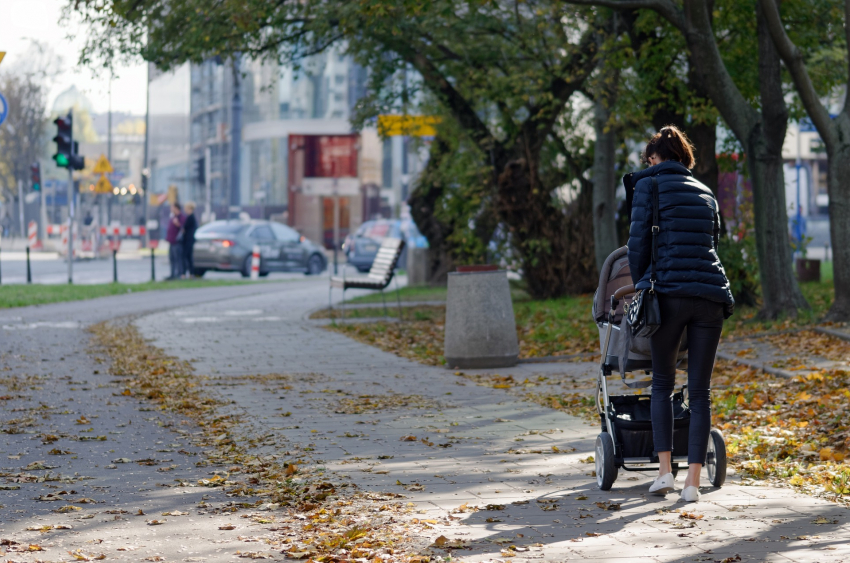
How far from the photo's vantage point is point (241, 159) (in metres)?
61.1

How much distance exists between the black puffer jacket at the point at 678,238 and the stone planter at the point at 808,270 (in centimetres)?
1783

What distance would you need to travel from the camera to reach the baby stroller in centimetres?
586

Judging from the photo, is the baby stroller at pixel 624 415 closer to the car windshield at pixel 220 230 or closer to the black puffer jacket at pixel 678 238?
the black puffer jacket at pixel 678 238

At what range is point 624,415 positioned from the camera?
243 inches

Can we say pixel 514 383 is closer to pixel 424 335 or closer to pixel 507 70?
pixel 424 335

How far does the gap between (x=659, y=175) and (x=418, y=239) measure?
29580 millimetres

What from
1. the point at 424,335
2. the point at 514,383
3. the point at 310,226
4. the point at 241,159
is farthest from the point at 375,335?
the point at 241,159

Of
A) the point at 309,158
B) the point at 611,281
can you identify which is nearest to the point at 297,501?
the point at 611,281

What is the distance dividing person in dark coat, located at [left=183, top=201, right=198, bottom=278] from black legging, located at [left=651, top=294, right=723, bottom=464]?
2202cm

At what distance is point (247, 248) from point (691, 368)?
26.7 m

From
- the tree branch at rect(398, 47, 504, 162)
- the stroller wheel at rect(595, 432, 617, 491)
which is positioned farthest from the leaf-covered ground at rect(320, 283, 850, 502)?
the tree branch at rect(398, 47, 504, 162)

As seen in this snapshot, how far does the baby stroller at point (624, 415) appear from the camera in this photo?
5858mm

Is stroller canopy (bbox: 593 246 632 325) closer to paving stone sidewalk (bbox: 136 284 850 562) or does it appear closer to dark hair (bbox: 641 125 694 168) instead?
dark hair (bbox: 641 125 694 168)

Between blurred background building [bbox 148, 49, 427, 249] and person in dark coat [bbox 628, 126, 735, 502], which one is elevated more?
blurred background building [bbox 148, 49, 427, 249]
